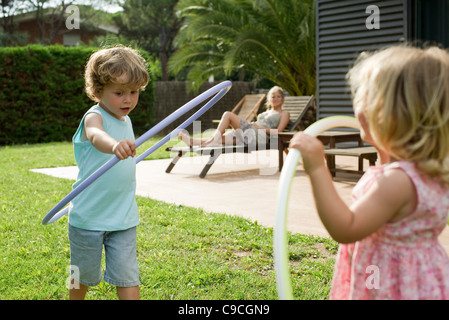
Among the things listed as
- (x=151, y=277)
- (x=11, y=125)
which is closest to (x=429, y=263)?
(x=151, y=277)

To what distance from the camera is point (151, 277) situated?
3457 millimetres

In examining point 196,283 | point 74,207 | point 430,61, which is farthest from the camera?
point 196,283

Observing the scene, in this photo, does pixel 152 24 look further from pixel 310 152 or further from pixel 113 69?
pixel 310 152

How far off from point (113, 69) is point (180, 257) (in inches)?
65.7

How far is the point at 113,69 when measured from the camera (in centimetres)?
266

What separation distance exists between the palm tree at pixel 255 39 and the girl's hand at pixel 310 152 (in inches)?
482

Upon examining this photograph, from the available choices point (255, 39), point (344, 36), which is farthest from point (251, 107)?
point (344, 36)

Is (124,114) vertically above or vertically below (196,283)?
above

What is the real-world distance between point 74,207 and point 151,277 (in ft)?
3.23

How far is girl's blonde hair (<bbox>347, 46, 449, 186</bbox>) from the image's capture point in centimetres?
153

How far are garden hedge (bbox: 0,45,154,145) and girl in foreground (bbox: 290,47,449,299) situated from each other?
13.0 m

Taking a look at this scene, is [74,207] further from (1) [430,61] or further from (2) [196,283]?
(1) [430,61]
